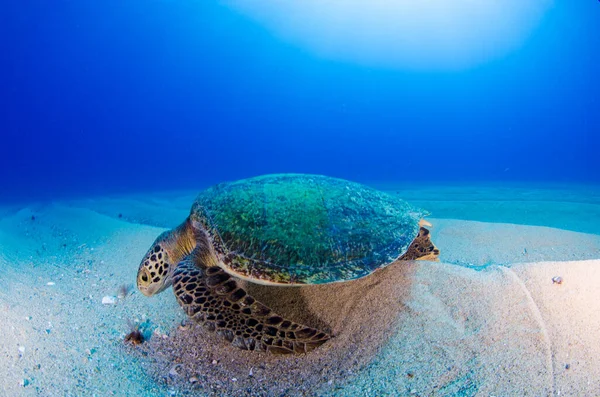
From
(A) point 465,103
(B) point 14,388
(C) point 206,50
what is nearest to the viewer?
(B) point 14,388

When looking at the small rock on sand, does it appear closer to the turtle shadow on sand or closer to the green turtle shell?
the turtle shadow on sand

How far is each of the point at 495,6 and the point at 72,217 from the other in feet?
325

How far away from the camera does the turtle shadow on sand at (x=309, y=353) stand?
6.31ft

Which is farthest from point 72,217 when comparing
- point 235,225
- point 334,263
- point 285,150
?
point 285,150

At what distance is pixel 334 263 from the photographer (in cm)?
238

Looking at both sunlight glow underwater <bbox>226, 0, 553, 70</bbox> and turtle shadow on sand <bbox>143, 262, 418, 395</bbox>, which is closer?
turtle shadow on sand <bbox>143, 262, 418, 395</bbox>

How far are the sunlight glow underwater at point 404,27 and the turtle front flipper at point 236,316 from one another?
305ft

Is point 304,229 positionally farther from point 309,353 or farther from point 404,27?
point 404,27

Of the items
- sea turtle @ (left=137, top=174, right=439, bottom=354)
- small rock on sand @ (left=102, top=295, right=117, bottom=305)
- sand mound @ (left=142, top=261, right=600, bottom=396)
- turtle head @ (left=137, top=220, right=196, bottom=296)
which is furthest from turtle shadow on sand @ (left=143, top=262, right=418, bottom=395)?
small rock on sand @ (left=102, top=295, right=117, bottom=305)

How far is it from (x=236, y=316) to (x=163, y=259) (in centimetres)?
117

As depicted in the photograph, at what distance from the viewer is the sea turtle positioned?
2.26 metres

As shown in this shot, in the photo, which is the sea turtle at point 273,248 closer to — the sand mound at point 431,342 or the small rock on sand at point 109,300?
the sand mound at point 431,342

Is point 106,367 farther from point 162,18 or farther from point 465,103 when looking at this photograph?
point 465,103

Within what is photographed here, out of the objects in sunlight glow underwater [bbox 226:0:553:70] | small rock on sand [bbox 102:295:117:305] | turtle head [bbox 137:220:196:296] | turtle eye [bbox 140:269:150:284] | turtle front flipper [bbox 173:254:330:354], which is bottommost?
small rock on sand [bbox 102:295:117:305]
